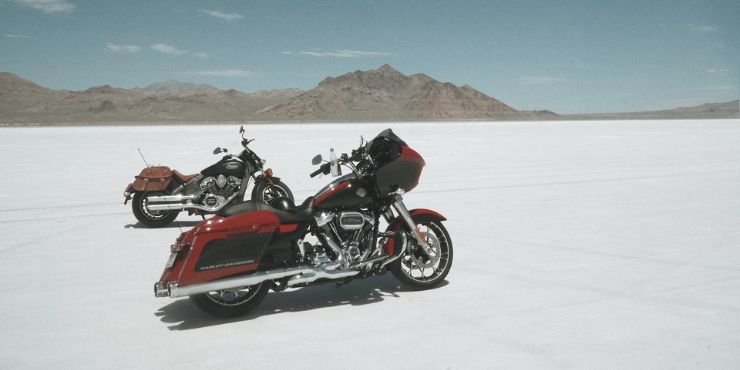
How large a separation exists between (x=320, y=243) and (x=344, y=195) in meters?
0.59

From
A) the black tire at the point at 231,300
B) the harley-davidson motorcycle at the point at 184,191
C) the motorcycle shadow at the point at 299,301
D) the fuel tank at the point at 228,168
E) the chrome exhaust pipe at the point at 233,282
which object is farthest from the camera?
the fuel tank at the point at 228,168

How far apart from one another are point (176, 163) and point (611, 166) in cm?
1339

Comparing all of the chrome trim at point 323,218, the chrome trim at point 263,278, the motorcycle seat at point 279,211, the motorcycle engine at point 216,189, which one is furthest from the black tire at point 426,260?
the motorcycle engine at point 216,189

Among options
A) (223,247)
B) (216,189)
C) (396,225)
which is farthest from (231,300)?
(216,189)

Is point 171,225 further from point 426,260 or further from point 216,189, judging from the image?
point 426,260

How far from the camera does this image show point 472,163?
1953 cm

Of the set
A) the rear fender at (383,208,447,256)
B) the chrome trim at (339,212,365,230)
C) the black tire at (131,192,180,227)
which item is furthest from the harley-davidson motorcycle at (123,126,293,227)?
the chrome trim at (339,212,365,230)

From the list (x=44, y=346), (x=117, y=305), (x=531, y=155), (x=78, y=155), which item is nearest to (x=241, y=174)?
(x=117, y=305)

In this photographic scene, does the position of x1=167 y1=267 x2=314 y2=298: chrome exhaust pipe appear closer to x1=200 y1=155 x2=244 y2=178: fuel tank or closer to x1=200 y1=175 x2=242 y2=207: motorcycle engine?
x1=200 y1=175 x2=242 y2=207: motorcycle engine

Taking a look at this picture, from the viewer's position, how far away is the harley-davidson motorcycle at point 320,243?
4.91 metres

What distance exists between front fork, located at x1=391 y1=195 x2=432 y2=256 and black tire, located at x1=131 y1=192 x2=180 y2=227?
4.98 meters

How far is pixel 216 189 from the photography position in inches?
372

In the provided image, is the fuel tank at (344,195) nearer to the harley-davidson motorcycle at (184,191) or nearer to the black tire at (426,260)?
the black tire at (426,260)

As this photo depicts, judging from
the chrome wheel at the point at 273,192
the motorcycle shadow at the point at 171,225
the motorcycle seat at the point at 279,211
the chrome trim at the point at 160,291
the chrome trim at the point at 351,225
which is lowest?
the motorcycle shadow at the point at 171,225
